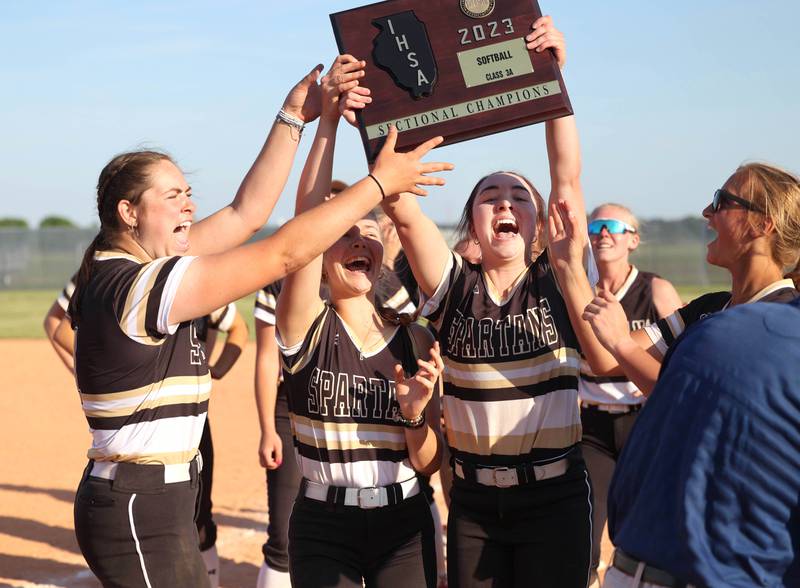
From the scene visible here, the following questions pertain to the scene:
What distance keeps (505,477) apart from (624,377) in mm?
2001

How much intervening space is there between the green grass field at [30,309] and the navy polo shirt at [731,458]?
16816mm

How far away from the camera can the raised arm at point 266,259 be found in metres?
3.06

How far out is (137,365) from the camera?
3.32m

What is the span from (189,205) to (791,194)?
6.90ft

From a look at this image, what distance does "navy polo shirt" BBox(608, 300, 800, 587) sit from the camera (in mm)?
2324

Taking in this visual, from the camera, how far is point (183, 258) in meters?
3.19

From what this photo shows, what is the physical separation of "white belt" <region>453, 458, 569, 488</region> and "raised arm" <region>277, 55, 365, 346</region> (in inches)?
35.2

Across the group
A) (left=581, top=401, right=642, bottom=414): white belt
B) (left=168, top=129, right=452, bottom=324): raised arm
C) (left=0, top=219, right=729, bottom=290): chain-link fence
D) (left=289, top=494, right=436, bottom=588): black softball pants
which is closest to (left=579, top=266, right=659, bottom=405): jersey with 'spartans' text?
(left=581, top=401, right=642, bottom=414): white belt

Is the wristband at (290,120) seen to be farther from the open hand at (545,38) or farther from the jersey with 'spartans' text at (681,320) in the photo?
the jersey with 'spartans' text at (681,320)

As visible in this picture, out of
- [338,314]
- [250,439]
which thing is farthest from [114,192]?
[250,439]

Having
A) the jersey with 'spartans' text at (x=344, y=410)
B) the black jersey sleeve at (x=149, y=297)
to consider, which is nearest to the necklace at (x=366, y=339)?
the jersey with 'spartans' text at (x=344, y=410)

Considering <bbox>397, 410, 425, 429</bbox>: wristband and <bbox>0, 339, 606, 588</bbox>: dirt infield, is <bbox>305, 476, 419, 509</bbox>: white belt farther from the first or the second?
<bbox>0, 339, 606, 588</bbox>: dirt infield

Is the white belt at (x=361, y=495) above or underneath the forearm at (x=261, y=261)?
underneath

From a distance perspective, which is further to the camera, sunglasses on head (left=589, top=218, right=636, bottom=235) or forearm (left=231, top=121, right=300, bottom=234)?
sunglasses on head (left=589, top=218, right=636, bottom=235)
